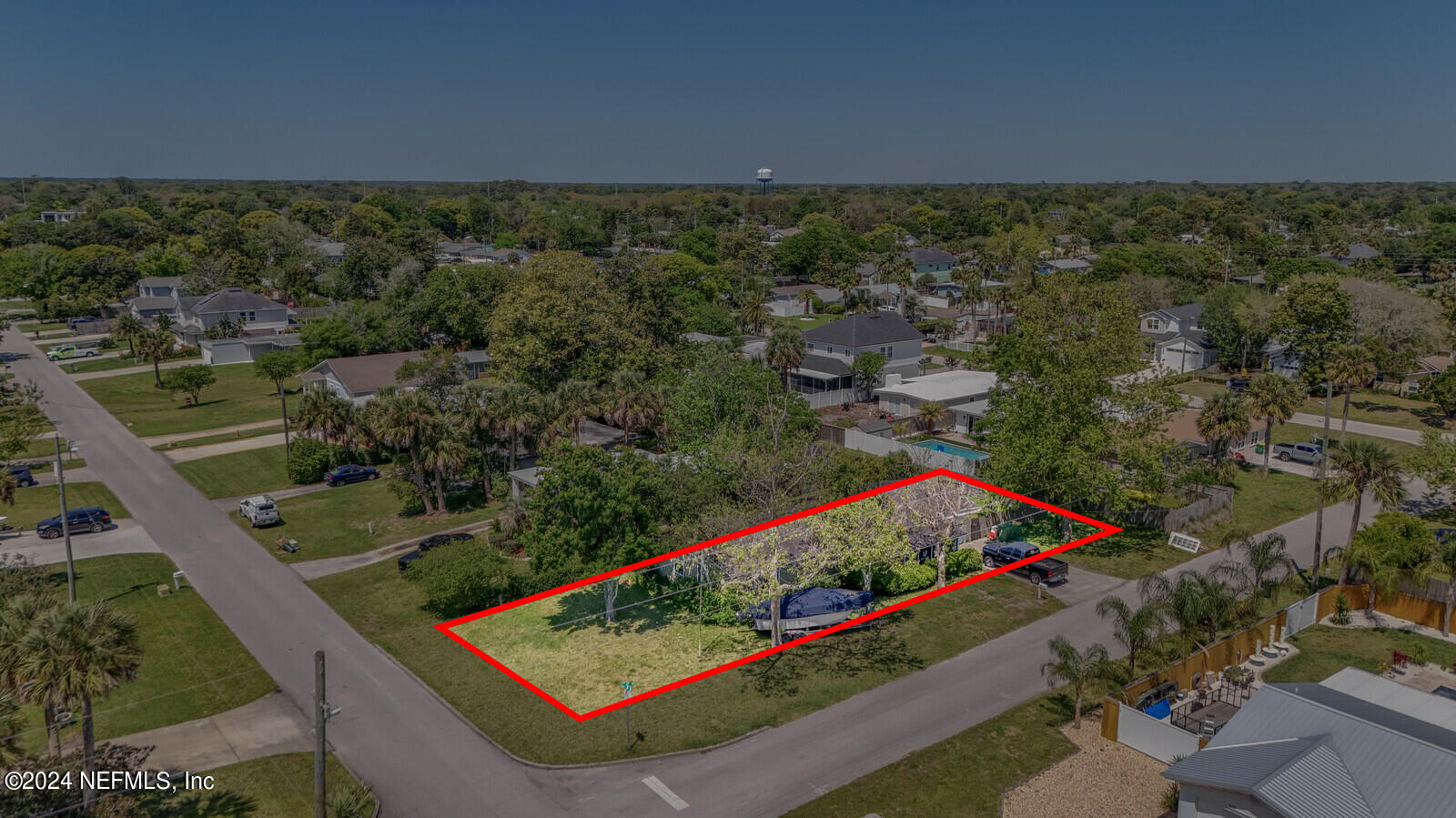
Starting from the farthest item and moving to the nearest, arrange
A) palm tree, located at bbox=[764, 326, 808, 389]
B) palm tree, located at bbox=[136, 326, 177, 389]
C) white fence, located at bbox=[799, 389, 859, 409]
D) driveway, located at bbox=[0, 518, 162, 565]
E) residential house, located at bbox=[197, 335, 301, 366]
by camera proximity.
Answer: residential house, located at bbox=[197, 335, 301, 366] < palm tree, located at bbox=[136, 326, 177, 389] < white fence, located at bbox=[799, 389, 859, 409] < palm tree, located at bbox=[764, 326, 808, 389] < driveway, located at bbox=[0, 518, 162, 565]

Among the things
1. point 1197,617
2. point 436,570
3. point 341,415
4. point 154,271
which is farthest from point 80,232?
point 1197,617

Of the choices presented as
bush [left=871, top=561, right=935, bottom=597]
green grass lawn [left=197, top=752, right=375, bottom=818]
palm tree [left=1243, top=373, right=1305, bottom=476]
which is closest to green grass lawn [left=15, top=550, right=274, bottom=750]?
green grass lawn [left=197, top=752, right=375, bottom=818]

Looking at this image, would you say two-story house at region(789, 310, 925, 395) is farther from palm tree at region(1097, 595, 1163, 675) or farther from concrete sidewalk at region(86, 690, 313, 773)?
concrete sidewalk at region(86, 690, 313, 773)

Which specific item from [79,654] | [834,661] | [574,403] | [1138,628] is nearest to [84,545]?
[574,403]

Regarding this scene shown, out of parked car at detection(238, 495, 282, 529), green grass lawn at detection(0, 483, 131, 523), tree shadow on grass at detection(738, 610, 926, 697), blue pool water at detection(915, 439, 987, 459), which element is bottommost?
tree shadow on grass at detection(738, 610, 926, 697)

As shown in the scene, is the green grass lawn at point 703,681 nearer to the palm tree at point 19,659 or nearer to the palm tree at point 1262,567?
the palm tree at point 1262,567

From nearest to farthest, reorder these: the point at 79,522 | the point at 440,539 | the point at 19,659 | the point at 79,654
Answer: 1. the point at 19,659
2. the point at 79,654
3. the point at 440,539
4. the point at 79,522

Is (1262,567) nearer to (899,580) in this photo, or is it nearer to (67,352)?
(899,580)
